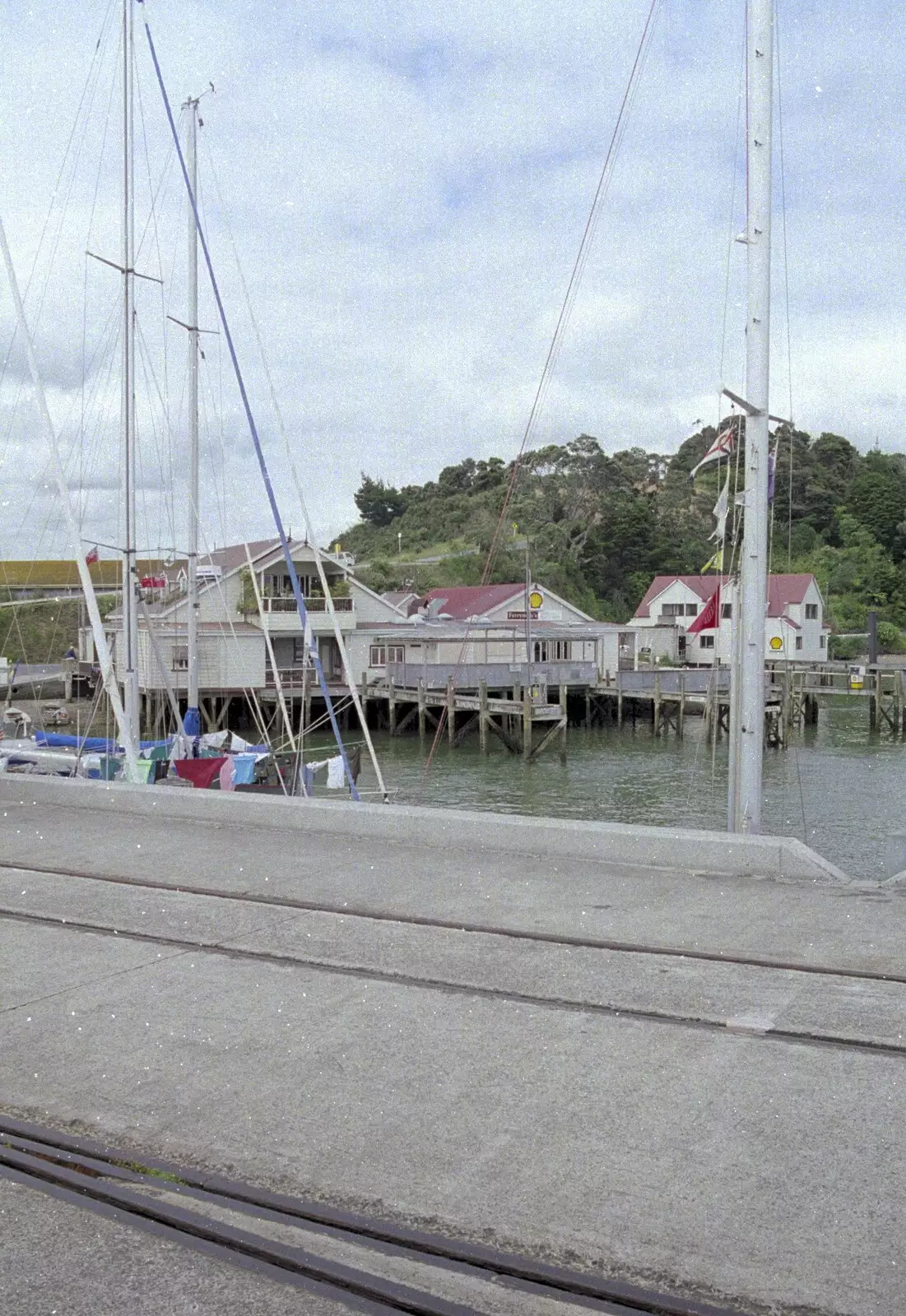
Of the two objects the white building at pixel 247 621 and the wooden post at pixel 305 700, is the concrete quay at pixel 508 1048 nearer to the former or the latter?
the wooden post at pixel 305 700

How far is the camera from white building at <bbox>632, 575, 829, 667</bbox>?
7272 centimetres

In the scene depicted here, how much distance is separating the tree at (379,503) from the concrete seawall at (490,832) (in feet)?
310

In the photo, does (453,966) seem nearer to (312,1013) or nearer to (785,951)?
(312,1013)

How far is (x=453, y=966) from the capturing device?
6.64 metres

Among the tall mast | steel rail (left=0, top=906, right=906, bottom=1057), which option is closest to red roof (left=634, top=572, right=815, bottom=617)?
the tall mast

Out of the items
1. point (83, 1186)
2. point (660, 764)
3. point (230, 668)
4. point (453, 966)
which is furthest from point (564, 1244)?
point (230, 668)

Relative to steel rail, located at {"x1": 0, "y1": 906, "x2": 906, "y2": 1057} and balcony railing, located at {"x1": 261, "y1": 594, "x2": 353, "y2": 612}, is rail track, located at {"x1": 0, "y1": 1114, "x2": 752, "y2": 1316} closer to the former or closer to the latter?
steel rail, located at {"x1": 0, "y1": 906, "x2": 906, "y2": 1057}

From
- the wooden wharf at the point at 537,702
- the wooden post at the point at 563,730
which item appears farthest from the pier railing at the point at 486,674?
the wooden post at the point at 563,730

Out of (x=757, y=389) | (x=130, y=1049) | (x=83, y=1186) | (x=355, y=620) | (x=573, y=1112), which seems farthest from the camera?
(x=355, y=620)

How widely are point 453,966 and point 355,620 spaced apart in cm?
4673

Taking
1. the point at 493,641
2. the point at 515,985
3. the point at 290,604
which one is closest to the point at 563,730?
the point at 493,641

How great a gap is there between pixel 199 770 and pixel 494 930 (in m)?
17.9

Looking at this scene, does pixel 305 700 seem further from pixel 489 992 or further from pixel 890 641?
pixel 890 641

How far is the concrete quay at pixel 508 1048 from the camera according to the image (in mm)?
3814
